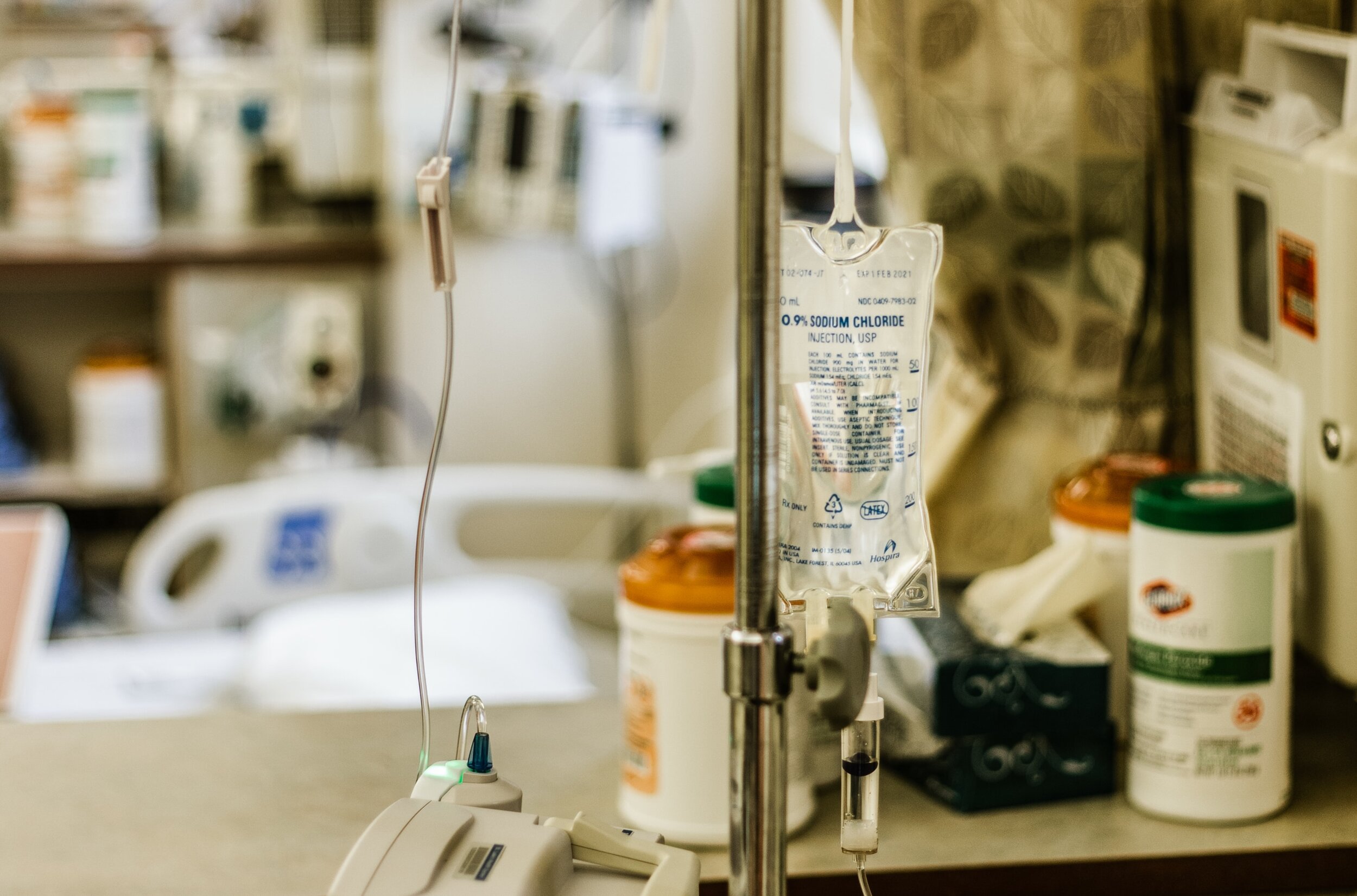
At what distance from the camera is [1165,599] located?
2.59 feet

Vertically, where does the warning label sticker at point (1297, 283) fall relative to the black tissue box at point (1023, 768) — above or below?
above

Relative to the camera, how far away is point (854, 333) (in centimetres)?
61

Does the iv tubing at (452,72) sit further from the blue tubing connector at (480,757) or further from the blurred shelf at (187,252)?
the blurred shelf at (187,252)

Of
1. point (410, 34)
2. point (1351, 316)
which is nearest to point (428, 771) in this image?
point (1351, 316)

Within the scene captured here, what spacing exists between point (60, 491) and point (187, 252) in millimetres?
539

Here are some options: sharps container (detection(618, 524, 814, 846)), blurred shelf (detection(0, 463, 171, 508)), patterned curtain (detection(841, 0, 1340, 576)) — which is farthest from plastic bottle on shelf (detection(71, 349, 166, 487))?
sharps container (detection(618, 524, 814, 846))

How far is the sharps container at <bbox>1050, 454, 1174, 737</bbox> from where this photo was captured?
889 mm

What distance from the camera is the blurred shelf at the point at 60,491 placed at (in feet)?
8.84

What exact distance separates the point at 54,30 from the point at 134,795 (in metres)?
2.54

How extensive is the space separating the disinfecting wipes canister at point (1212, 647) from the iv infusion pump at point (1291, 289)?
0.05 m

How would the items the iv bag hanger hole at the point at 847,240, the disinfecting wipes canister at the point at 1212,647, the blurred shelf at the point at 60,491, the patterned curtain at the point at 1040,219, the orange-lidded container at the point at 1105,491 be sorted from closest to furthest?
the iv bag hanger hole at the point at 847,240 → the disinfecting wipes canister at the point at 1212,647 → the orange-lidded container at the point at 1105,491 → the patterned curtain at the point at 1040,219 → the blurred shelf at the point at 60,491

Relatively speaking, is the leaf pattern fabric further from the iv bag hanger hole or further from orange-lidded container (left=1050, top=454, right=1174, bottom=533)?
the iv bag hanger hole

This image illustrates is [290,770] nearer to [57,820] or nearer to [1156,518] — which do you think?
[57,820]

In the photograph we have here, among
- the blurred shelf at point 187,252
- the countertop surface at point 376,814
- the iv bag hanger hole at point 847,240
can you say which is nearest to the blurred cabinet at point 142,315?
the blurred shelf at point 187,252
